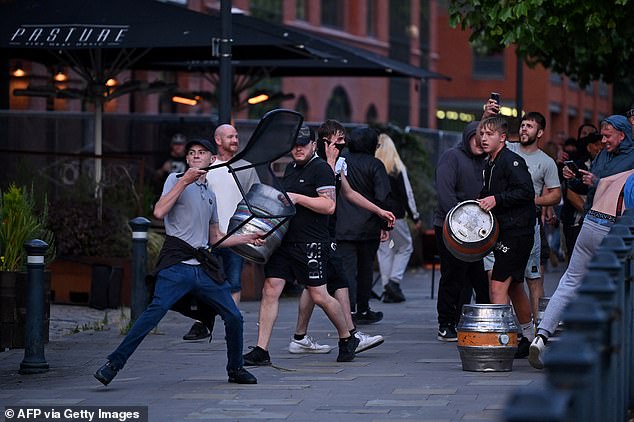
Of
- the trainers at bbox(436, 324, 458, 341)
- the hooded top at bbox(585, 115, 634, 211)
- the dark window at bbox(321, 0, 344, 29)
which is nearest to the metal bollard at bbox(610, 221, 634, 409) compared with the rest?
the hooded top at bbox(585, 115, 634, 211)

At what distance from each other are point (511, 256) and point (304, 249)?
1.48 metres

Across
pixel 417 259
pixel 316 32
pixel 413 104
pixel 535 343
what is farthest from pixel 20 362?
pixel 413 104

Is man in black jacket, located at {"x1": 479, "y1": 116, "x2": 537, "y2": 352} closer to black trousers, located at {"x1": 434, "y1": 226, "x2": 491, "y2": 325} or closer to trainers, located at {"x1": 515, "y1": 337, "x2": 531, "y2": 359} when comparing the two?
trainers, located at {"x1": 515, "y1": 337, "x2": 531, "y2": 359}

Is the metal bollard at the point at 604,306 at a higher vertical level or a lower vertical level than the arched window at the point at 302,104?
lower

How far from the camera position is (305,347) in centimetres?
1116

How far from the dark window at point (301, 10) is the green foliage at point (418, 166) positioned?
70.2 ft

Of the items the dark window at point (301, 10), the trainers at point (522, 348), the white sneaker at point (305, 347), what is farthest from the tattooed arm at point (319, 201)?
the dark window at point (301, 10)

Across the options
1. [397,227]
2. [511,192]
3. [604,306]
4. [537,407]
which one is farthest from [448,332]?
[537,407]

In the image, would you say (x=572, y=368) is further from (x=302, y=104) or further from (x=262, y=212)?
(x=302, y=104)

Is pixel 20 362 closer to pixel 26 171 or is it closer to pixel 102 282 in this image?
pixel 102 282

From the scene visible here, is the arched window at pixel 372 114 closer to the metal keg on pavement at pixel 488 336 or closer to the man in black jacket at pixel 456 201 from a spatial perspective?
the man in black jacket at pixel 456 201

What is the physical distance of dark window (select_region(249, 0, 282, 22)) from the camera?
39.3 metres

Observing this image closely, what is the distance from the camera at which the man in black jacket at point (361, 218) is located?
521 inches

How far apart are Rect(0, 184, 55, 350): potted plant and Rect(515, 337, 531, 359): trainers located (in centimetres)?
345
